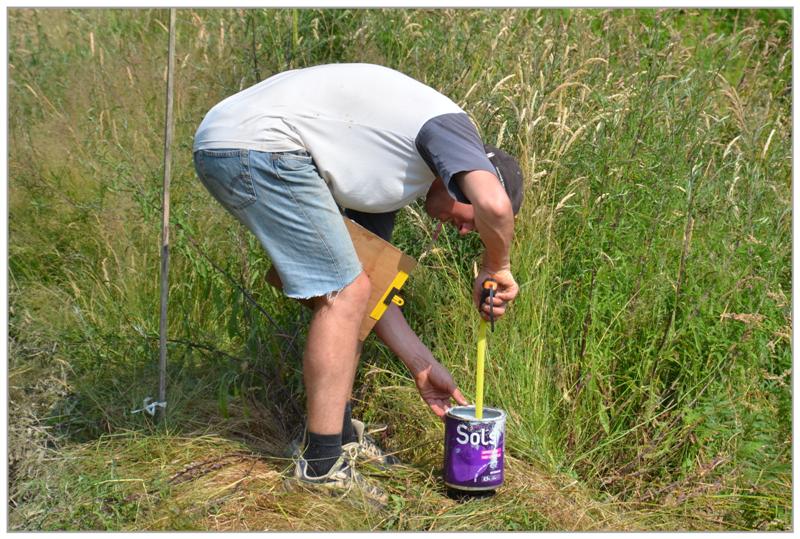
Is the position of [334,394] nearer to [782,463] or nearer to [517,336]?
[517,336]

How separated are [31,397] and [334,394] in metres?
1.71

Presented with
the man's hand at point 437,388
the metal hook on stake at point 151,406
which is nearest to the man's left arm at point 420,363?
the man's hand at point 437,388

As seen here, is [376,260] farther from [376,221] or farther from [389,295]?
[376,221]

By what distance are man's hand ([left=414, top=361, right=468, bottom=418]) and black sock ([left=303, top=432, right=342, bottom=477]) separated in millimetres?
396

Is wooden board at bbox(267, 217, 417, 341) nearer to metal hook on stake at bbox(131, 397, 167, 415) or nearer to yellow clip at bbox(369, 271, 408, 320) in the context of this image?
yellow clip at bbox(369, 271, 408, 320)

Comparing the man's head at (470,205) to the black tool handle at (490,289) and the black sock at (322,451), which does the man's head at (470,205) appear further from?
the black sock at (322,451)

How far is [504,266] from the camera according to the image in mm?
3418

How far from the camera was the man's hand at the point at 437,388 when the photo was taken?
12.4 feet

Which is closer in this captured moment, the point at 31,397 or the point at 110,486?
the point at 110,486

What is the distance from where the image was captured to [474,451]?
347cm

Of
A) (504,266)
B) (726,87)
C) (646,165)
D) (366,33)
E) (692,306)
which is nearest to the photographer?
(504,266)

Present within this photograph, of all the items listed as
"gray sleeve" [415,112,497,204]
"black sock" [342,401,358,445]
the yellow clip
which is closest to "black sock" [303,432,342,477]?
"black sock" [342,401,358,445]

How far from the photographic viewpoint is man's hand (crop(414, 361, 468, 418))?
379cm

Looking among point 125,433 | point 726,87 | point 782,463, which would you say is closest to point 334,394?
point 125,433
